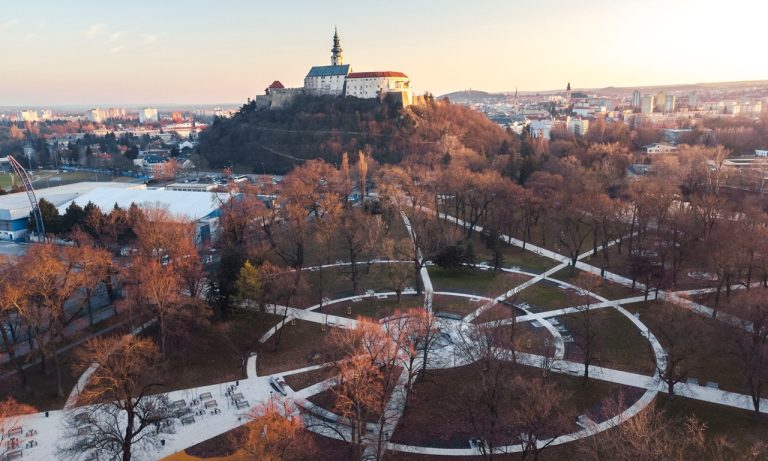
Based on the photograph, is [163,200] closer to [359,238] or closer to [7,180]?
[359,238]

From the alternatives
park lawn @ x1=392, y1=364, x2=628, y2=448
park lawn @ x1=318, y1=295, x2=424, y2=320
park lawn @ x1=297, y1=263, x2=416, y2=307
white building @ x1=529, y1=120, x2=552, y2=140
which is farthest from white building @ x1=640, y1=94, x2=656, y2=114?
park lawn @ x1=392, y1=364, x2=628, y2=448

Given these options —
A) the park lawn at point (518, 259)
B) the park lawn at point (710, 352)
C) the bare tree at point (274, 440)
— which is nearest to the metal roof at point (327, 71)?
the park lawn at point (518, 259)

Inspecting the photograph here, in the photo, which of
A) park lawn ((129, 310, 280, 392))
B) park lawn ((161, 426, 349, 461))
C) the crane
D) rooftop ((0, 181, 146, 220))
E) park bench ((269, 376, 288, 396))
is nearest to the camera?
park lawn ((161, 426, 349, 461))

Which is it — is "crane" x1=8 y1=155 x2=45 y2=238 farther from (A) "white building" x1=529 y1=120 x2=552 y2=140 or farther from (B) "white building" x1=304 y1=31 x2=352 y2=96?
(A) "white building" x1=529 y1=120 x2=552 y2=140

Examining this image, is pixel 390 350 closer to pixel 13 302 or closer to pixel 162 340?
pixel 162 340

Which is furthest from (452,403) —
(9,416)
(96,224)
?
(96,224)

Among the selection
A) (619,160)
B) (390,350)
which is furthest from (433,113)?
(390,350)
